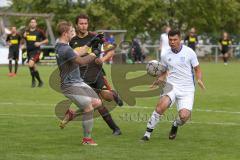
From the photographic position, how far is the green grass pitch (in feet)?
31.4

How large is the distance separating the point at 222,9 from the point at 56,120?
147ft

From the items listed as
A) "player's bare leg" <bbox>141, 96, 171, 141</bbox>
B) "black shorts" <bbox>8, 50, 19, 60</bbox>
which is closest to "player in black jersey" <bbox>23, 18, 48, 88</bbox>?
"black shorts" <bbox>8, 50, 19, 60</bbox>

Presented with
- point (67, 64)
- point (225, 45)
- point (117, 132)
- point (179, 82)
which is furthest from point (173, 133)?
point (225, 45)

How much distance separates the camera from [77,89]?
10.3 m

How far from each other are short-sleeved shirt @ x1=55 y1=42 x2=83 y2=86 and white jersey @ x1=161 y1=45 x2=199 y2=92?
164 cm

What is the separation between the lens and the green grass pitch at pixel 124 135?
9570 millimetres

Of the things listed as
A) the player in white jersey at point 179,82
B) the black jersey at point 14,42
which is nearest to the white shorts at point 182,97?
the player in white jersey at point 179,82

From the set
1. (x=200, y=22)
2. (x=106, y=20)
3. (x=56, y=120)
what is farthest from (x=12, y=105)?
(x=200, y=22)

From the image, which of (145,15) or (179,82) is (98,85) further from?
(145,15)

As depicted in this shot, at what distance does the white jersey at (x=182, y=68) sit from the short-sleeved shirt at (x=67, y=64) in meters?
1.64

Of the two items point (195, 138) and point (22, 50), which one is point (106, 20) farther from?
point (195, 138)

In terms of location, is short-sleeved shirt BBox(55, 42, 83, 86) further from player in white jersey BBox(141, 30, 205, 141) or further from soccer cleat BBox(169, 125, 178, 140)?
soccer cleat BBox(169, 125, 178, 140)

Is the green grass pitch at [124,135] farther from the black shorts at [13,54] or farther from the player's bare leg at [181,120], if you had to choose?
the black shorts at [13,54]

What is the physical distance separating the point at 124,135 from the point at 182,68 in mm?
1547
